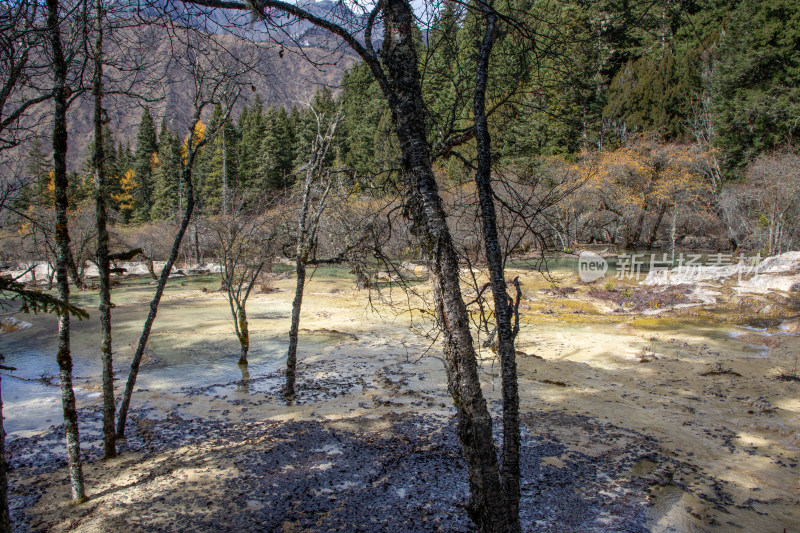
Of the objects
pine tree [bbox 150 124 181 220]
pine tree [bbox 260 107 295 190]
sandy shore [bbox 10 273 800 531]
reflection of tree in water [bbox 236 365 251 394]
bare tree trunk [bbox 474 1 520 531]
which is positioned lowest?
reflection of tree in water [bbox 236 365 251 394]

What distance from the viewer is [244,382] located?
11328 mm

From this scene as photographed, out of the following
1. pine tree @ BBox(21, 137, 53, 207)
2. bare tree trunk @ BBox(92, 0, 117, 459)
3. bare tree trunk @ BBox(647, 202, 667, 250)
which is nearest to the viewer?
pine tree @ BBox(21, 137, 53, 207)

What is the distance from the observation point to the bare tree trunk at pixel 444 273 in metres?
3.49

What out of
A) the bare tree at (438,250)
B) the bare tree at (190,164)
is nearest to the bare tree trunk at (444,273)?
the bare tree at (438,250)

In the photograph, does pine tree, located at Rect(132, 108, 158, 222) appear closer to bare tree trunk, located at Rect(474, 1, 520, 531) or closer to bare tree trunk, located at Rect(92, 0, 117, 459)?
bare tree trunk, located at Rect(92, 0, 117, 459)

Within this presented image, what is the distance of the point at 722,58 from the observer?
36.6 meters

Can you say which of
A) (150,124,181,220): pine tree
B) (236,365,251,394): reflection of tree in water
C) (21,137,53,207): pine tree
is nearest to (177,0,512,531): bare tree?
(21,137,53,207): pine tree

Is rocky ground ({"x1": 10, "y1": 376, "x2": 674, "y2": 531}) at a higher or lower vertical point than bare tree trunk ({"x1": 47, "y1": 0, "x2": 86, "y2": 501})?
lower

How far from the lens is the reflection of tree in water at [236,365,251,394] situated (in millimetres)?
10789

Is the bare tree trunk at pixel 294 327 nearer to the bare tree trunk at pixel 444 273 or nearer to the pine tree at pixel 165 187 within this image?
the bare tree trunk at pixel 444 273

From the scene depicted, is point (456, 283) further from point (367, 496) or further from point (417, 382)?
point (417, 382)

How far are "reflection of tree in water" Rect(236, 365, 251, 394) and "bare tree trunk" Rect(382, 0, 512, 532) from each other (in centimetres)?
831

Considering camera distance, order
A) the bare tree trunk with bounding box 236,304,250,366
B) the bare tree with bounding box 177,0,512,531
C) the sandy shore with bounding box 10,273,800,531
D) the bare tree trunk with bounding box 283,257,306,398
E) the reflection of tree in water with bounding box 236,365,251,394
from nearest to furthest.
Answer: the bare tree with bounding box 177,0,512,531
the sandy shore with bounding box 10,273,800,531
the bare tree trunk with bounding box 283,257,306,398
the reflection of tree in water with bounding box 236,365,251,394
the bare tree trunk with bounding box 236,304,250,366

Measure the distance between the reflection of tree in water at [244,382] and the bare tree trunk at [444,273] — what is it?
8309 millimetres
